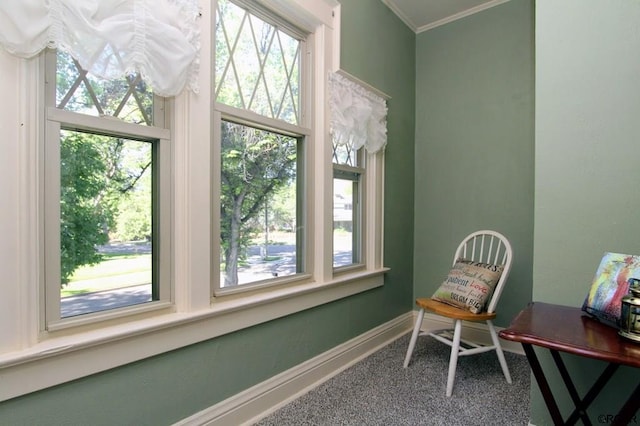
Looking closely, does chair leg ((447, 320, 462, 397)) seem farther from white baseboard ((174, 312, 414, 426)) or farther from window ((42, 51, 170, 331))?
window ((42, 51, 170, 331))

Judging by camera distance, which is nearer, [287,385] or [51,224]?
[51,224]

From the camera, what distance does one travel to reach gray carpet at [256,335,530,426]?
1707 mm

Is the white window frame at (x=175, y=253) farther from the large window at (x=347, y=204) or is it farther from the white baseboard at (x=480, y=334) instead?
the white baseboard at (x=480, y=334)

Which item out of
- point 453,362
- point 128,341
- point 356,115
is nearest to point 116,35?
point 128,341

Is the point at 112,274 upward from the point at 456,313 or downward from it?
upward

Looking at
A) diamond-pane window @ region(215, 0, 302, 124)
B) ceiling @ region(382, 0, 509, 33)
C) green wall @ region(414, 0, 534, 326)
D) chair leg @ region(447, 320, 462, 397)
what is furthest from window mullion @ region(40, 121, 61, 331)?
green wall @ region(414, 0, 534, 326)

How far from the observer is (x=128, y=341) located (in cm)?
124

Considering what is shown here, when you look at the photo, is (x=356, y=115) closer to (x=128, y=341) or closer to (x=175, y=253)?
(x=175, y=253)

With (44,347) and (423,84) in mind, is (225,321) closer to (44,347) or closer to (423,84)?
(44,347)

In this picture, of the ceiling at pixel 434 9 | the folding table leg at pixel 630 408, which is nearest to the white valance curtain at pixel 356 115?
the ceiling at pixel 434 9

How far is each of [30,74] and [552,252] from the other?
2.14 m

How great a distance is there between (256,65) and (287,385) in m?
1.80

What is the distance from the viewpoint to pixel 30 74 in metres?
1.05

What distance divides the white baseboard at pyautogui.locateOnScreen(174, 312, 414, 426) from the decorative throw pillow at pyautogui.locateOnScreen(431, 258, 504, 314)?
2.14 ft
